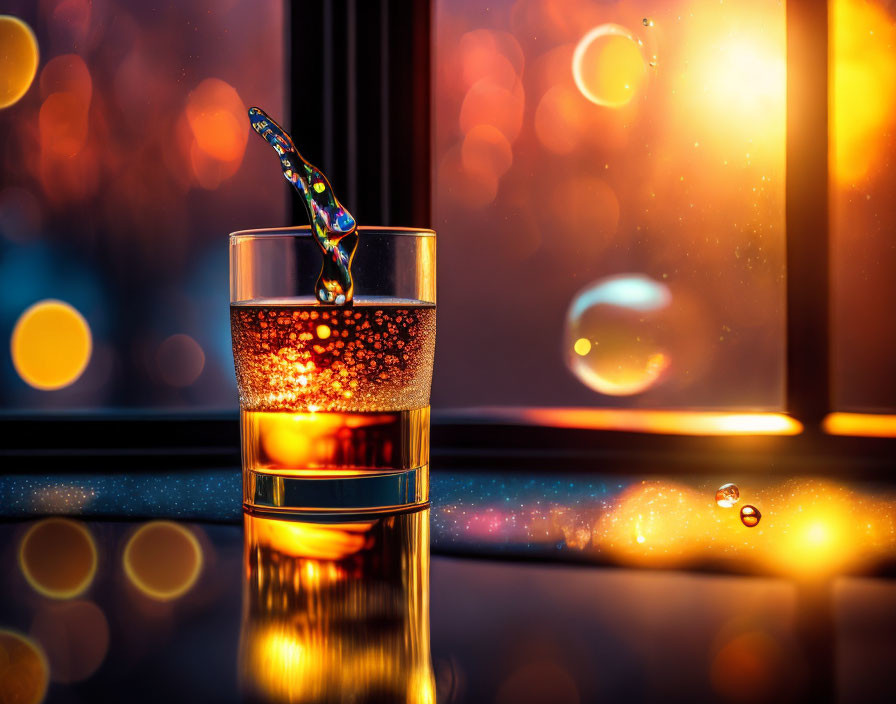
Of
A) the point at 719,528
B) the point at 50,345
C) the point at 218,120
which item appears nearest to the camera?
the point at 719,528

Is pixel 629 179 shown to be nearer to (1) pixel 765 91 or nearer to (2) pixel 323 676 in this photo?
(1) pixel 765 91

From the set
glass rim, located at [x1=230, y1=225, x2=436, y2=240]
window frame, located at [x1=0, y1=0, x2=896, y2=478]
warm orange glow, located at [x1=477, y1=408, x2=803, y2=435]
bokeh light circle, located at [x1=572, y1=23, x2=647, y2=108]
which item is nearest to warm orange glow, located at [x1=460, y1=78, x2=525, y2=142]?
bokeh light circle, located at [x1=572, y1=23, x2=647, y2=108]

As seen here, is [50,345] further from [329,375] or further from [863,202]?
[863,202]

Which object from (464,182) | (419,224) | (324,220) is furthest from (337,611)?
(464,182)

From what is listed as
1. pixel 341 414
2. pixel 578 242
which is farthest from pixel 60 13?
pixel 341 414

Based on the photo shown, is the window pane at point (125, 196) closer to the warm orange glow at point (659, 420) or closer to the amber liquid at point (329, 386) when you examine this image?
the warm orange glow at point (659, 420)

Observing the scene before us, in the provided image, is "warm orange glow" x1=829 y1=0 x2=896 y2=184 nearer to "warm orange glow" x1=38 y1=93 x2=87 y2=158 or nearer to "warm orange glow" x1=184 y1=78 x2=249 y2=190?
"warm orange glow" x1=184 y1=78 x2=249 y2=190

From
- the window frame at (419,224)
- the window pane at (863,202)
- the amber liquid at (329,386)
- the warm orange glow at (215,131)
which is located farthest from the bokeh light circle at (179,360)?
the window pane at (863,202)
